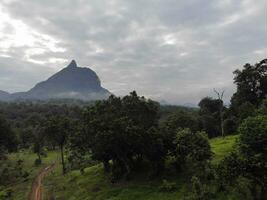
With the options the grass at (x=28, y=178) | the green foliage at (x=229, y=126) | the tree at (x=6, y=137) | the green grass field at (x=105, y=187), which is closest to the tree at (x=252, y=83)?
the green foliage at (x=229, y=126)

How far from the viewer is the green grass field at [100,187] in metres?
40.8

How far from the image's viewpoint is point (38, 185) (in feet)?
195

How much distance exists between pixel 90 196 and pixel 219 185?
57.5 ft

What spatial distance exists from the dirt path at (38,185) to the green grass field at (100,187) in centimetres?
87

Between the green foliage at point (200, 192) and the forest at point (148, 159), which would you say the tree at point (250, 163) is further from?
the green foliage at point (200, 192)

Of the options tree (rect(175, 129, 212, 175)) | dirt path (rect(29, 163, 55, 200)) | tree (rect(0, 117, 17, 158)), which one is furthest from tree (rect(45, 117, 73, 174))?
tree (rect(175, 129, 212, 175))

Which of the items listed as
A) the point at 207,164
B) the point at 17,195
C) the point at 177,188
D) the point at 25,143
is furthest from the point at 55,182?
the point at 25,143

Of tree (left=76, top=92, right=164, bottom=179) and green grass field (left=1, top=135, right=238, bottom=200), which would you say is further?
tree (left=76, top=92, right=164, bottom=179)

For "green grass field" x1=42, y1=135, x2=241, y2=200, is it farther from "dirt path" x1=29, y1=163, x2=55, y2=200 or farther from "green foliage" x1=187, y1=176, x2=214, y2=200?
"green foliage" x1=187, y1=176, x2=214, y2=200

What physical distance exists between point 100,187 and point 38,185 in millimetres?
16071

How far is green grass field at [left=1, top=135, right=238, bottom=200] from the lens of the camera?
40.8 m

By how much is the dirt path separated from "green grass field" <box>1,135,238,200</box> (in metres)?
0.87

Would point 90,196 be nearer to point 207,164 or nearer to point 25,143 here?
point 207,164

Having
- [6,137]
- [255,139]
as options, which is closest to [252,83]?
[255,139]
